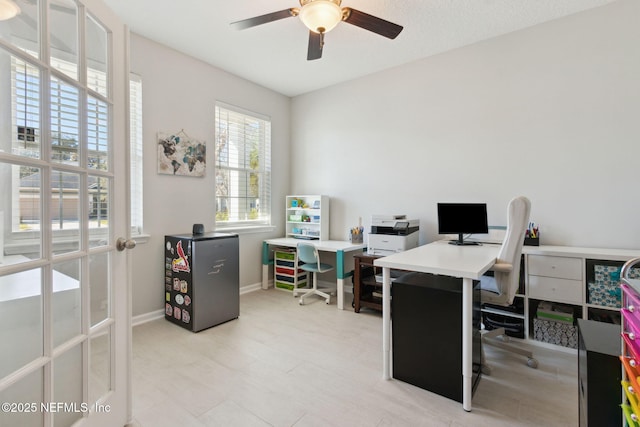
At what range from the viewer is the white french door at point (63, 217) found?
998 millimetres

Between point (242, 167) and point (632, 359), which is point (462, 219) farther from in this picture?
point (242, 167)

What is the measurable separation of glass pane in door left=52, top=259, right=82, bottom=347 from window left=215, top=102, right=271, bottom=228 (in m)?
2.55

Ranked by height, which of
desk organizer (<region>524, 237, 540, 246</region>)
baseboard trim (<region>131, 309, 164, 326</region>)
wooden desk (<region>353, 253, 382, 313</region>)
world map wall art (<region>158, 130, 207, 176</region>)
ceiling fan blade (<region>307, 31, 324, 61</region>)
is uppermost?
ceiling fan blade (<region>307, 31, 324, 61</region>)

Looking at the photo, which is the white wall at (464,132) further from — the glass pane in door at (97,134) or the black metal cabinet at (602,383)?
the black metal cabinet at (602,383)

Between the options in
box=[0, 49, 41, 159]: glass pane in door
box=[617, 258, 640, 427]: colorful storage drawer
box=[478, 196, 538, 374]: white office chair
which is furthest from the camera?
box=[478, 196, 538, 374]: white office chair

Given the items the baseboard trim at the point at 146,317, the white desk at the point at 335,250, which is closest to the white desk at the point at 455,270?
the white desk at the point at 335,250

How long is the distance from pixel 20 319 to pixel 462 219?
3.05m

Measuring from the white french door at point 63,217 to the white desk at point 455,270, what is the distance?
155 centimetres

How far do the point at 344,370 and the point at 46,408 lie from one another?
1639mm

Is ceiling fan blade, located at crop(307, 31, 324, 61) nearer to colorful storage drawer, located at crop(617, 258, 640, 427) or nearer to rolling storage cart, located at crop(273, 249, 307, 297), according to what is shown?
colorful storage drawer, located at crop(617, 258, 640, 427)

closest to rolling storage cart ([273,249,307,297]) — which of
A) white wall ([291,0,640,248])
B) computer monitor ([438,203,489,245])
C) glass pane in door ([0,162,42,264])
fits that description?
white wall ([291,0,640,248])

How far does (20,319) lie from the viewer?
1022 mm

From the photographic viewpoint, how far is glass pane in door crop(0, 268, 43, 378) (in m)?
0.96

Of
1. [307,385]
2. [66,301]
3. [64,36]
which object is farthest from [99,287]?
[307,385]
